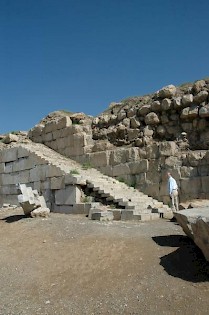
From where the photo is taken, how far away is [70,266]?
715 centimetres

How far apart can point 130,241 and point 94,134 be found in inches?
413

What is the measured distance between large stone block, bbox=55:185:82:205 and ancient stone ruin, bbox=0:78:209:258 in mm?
41

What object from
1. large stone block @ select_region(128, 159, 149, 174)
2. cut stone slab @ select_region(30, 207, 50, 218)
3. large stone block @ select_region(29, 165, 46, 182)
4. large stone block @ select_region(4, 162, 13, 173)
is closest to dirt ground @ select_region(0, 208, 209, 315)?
cut stone slab @ select_region(30, 207, 50, 218)

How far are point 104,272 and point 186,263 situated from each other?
1.57m

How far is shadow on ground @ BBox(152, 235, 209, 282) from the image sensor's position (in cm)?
568

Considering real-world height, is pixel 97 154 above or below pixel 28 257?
above

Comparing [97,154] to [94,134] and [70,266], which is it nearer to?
[94,134]

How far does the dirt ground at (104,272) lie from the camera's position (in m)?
5.20

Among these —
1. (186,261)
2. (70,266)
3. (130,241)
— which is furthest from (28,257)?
(186,261)

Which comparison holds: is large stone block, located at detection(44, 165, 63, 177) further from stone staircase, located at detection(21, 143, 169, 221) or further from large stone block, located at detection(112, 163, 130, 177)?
large stone block, located at detection(112, 163, 130, 177)

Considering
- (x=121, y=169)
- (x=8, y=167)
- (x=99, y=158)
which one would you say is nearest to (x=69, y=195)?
(x=121, y=169)

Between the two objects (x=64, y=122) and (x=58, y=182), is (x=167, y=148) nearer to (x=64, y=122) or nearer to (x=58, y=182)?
(x=58, y=182)

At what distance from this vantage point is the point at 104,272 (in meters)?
6.50

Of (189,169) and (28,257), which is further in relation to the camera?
(189,169)
